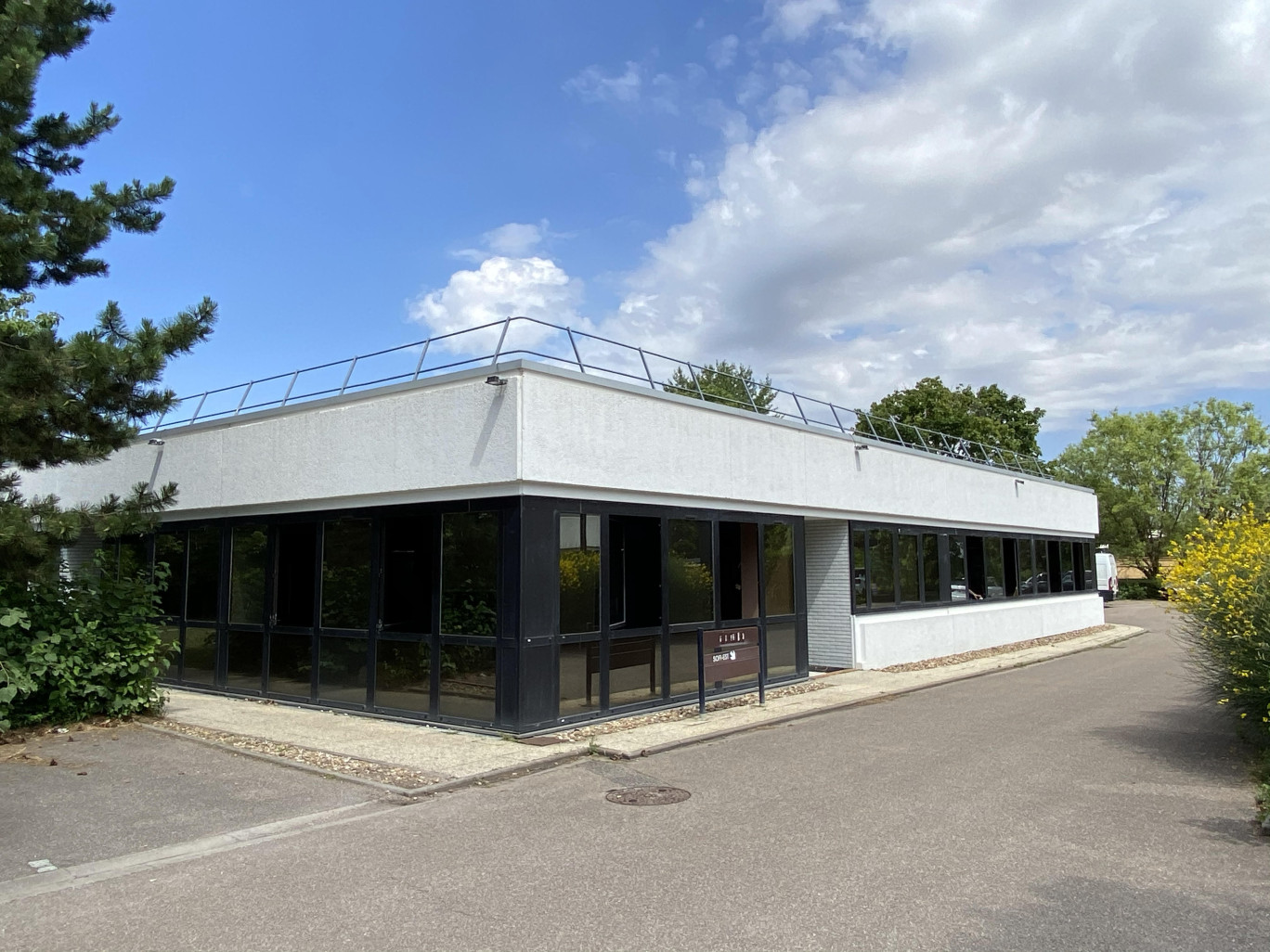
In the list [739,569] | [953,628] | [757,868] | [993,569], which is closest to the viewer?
[757,868]

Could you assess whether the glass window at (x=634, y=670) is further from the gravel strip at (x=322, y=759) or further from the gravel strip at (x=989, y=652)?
the gravel strip at (x=989, y=652)

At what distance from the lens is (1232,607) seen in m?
8.59

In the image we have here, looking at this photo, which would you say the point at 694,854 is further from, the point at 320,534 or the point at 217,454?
the point at 217,454

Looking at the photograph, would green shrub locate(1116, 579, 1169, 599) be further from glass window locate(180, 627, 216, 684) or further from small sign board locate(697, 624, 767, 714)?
glass window locate(180, 627, 216, 684)

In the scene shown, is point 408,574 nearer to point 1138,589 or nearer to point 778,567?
point 778,567

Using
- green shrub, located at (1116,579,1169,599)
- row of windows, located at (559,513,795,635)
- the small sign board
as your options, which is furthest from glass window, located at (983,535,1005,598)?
green shrub, located at (1116,579,1169,599)

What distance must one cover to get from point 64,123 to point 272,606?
6.86 m

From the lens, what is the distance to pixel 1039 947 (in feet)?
14.4

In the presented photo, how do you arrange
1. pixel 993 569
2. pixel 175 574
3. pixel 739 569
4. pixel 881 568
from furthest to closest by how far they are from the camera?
pixel 993 569
pixel 881 568
pixel 175 574
pixel 739 569

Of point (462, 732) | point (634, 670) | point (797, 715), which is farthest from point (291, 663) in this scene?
point (797, 715)

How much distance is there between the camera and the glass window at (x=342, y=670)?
38.6 ft

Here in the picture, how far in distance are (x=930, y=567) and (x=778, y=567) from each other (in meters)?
6.30

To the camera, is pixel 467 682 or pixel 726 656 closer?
pixel 467 682

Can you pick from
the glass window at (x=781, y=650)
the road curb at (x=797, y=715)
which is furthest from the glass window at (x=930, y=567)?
the glass window at (x=781, y=650)
